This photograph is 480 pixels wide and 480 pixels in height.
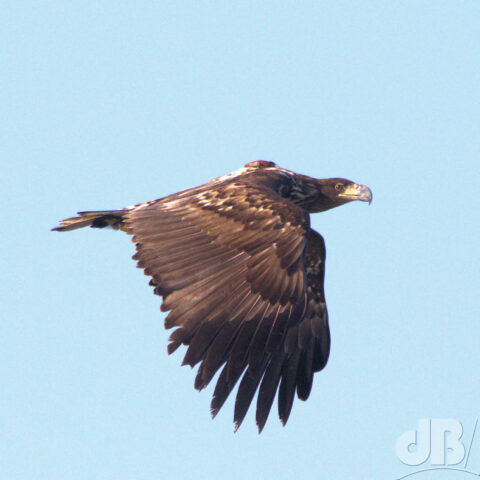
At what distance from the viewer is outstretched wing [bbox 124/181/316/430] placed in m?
8.57

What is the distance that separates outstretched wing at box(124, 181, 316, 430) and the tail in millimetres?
1261

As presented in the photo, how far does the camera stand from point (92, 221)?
36.6ft

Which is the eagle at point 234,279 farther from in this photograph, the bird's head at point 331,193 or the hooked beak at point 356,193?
the hooked beak at point 356,193

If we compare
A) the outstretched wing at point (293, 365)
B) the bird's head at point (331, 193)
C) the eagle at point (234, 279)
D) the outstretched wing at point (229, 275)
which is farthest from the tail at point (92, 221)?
the bird's head at point (331, 193)

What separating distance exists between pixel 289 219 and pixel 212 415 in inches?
73.0

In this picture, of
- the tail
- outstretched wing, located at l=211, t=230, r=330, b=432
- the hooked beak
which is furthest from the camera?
the hooked beak

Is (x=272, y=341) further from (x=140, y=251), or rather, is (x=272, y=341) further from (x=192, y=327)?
(x=140, y=251)

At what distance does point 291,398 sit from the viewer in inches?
408

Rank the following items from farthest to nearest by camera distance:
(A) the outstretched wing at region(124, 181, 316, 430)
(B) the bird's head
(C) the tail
Answer: (B) the bird's head < (C) the tail < (A) the outstretched wing at region(124, 181, 316, 430)

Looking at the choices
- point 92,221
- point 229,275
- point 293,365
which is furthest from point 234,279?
point 92,221

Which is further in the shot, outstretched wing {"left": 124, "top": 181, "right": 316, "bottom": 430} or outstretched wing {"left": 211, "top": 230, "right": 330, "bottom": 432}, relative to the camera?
outstretched wing {"left": 211, "top": 230, "right": 330, "bottom": 432}

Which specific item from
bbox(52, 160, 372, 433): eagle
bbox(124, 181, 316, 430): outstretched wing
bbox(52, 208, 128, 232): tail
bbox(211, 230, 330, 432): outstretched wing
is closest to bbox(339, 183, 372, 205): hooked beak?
bbox(211, 230, 330, 432): outstretched wing

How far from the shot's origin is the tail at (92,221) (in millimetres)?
10945

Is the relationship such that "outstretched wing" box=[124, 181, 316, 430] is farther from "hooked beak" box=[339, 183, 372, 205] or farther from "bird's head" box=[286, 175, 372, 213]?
"hooked beak" box=[339, 183, 372, 205]
